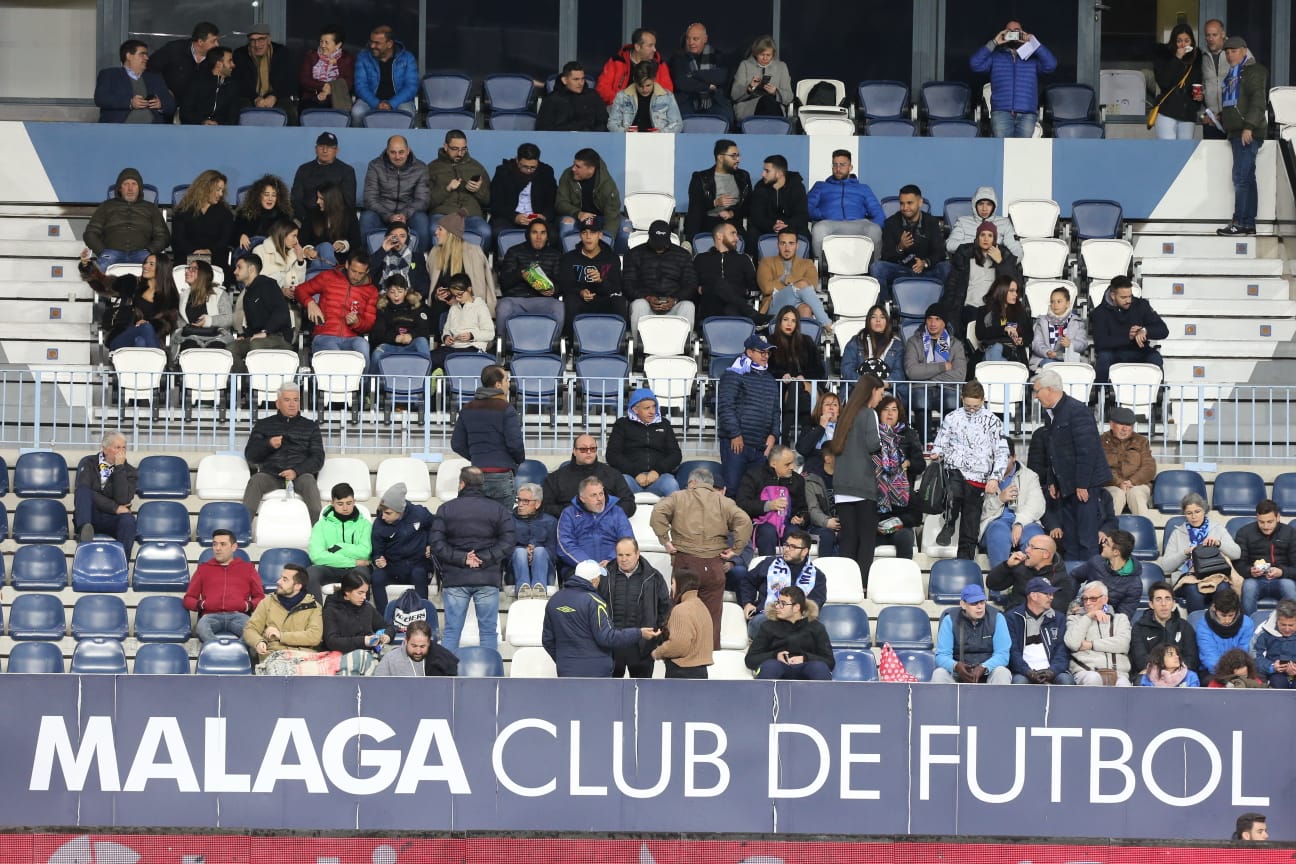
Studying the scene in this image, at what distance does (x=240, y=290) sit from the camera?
723 inches

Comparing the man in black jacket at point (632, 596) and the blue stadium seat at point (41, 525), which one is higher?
the blue stadium seat at point (41, 525)

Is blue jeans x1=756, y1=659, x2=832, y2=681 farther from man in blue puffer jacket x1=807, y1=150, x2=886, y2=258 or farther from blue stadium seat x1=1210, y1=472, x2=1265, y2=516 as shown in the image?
man in blue puffer jacket x1=807, y1=150, x2=886, y2=258

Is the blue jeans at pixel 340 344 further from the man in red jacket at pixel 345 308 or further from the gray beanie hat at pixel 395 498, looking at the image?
the gray beanie hat at pixel 395 498

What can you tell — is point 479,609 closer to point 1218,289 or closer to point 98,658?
point 98,658

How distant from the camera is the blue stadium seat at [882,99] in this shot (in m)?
20.9

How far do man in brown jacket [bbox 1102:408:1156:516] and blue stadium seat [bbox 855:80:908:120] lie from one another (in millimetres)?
5886

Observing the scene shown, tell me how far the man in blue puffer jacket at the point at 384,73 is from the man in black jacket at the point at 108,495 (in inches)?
247

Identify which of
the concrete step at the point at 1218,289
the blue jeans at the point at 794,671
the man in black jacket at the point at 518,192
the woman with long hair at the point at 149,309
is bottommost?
the blue jeans at the point at 794,671

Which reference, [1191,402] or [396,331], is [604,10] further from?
[1191,402]

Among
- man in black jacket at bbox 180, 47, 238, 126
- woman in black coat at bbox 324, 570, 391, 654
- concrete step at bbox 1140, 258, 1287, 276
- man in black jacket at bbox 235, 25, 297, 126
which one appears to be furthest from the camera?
man in black jacket at bbox 235, 25, 297, 126

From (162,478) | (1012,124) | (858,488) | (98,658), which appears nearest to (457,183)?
(162,478)

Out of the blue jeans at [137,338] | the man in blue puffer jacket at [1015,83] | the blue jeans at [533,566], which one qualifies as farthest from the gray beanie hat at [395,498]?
the man in blue puffer jacket at [1015,83]

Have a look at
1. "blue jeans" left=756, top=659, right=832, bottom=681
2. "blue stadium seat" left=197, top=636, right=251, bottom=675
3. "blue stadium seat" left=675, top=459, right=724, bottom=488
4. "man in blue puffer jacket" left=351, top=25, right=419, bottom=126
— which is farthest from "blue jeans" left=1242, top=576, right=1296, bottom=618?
"man in blue puffer jacket" left=351, top=25, right=419, bottom=126

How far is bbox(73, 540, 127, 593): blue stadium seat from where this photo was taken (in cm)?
1477
